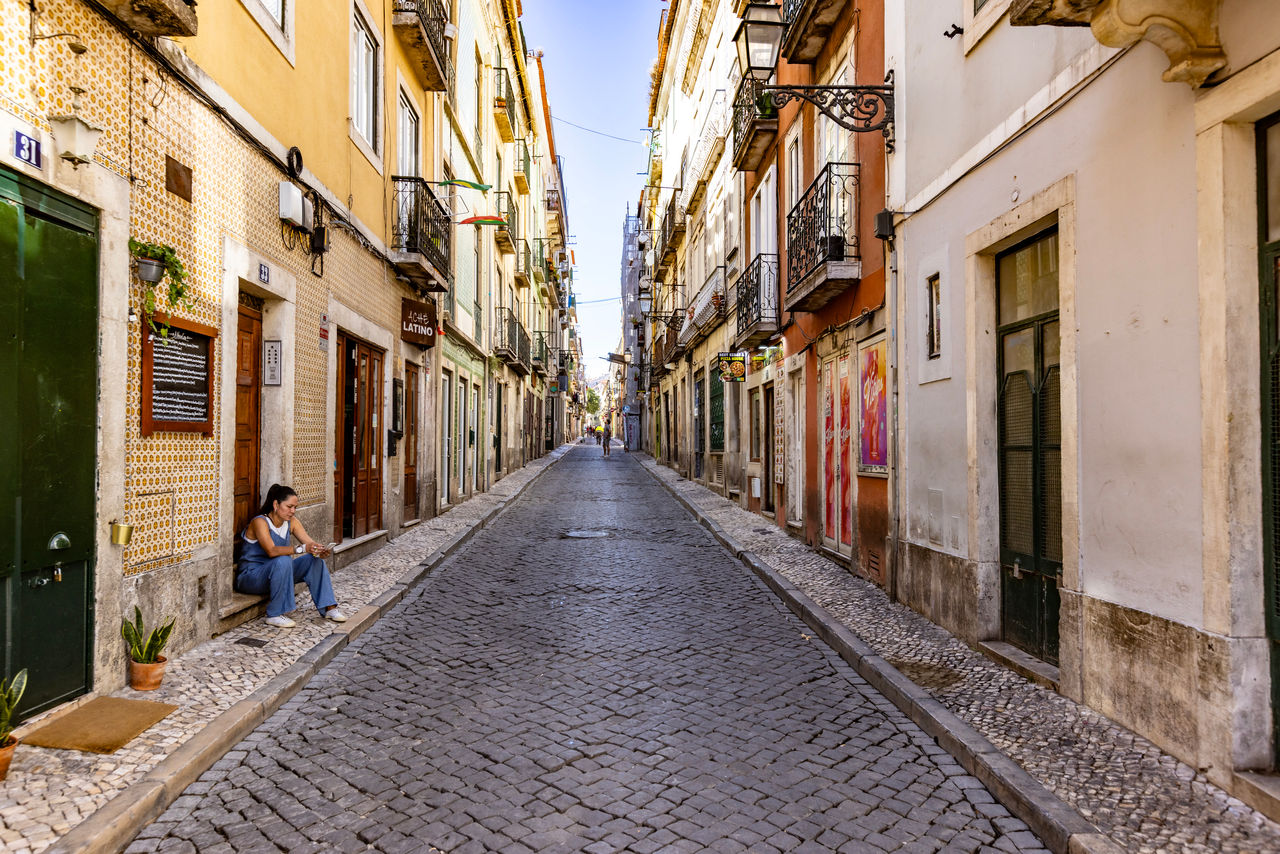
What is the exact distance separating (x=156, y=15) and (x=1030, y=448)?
20.0 ft

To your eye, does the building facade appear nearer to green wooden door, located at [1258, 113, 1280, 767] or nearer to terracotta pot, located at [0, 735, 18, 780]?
terracotta pot, located at [0, 735, 18, 780]

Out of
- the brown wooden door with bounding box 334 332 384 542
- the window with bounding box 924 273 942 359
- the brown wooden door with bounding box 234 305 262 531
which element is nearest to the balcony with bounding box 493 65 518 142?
the brown wooden door with bounding box 334 332 384 542

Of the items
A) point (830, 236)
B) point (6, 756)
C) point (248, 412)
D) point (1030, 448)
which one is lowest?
point (6, 756)

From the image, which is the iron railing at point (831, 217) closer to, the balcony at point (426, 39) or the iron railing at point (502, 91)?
the balcony at point (426, 39)

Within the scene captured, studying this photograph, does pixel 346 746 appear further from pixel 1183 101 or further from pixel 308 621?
pixel 1183 101

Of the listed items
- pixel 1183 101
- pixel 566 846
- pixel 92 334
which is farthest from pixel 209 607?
pixel 1183 101

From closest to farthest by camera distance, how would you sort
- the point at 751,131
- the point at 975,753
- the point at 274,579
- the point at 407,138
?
1. the point at 975,753
2. the point at 274,579
3. the point at 407,138
4. the point at 751,131

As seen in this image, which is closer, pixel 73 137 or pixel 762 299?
pixel 73 137

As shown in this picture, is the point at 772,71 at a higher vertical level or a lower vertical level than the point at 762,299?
higher

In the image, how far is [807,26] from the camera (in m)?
10.0

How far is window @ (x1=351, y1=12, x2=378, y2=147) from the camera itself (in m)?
10.4

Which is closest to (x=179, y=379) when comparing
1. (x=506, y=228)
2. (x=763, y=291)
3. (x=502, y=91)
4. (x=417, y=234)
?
(x=417, y=234)

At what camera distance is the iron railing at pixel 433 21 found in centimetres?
1170

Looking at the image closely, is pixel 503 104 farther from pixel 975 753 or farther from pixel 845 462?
pixel 975 753
